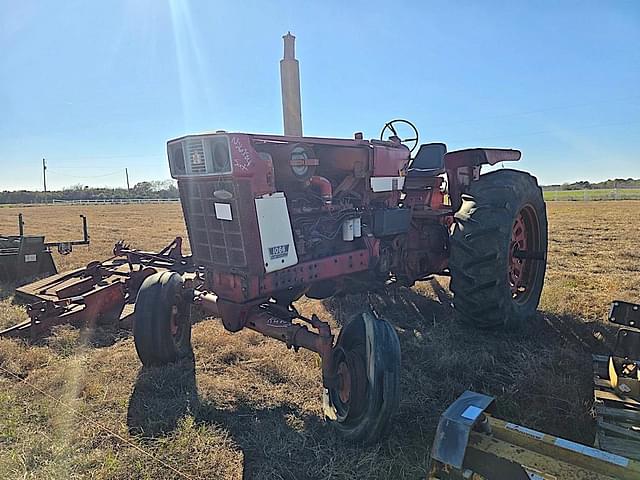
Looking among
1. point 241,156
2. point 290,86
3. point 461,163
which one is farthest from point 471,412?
point 290,86

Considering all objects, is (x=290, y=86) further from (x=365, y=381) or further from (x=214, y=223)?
(x=365, y=381)

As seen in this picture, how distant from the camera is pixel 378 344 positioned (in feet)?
9.35

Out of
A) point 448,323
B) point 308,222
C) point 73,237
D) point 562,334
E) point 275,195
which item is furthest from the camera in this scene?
point 73,237

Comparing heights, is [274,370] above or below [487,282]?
below

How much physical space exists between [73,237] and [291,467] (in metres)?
13.8

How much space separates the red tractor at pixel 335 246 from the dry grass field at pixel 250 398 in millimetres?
245

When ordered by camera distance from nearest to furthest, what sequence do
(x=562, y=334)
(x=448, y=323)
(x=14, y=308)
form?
(x=562, y=334)
(x=448, y=323)
(x=14, y=308)

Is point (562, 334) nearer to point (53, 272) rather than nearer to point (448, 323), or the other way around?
point (448, 323)

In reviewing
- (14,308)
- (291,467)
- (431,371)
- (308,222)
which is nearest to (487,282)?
(431,371)

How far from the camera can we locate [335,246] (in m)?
3.94

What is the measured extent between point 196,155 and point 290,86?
8.66 ft

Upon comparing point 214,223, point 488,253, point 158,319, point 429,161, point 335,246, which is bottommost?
point 158,319

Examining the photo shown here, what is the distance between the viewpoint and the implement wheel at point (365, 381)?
2779mm

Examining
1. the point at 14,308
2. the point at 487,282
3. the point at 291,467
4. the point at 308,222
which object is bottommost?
the point at 291,467
